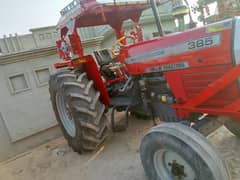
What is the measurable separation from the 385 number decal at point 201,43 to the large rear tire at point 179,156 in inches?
25.8

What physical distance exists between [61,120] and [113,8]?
196 centimetres

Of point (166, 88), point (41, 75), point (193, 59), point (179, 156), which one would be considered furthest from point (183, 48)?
point (41, 75)

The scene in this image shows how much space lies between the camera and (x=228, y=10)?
11.4 ft

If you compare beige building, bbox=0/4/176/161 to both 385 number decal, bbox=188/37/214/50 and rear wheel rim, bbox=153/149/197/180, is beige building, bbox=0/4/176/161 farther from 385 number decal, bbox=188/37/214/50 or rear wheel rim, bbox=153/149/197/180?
385 number decal, bbox=188/37/214/50

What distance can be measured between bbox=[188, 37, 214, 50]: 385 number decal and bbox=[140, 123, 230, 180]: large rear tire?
655mm

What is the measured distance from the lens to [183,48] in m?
1.62

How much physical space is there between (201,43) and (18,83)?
143 inches

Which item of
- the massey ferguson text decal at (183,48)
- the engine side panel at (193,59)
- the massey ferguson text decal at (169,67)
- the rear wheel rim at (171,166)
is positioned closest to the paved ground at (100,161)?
the rear wheel rim at (171,166)

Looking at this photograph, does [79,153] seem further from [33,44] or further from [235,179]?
[33,44]

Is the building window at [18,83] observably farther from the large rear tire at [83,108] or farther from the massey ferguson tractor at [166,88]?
the large rear tire at [83,108]

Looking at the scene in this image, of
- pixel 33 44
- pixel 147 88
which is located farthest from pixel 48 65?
pixel 147 88

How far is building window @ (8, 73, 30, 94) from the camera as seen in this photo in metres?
3.78

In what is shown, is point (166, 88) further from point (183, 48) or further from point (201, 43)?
point (201, 43)

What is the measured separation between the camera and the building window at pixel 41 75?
4061 mm
